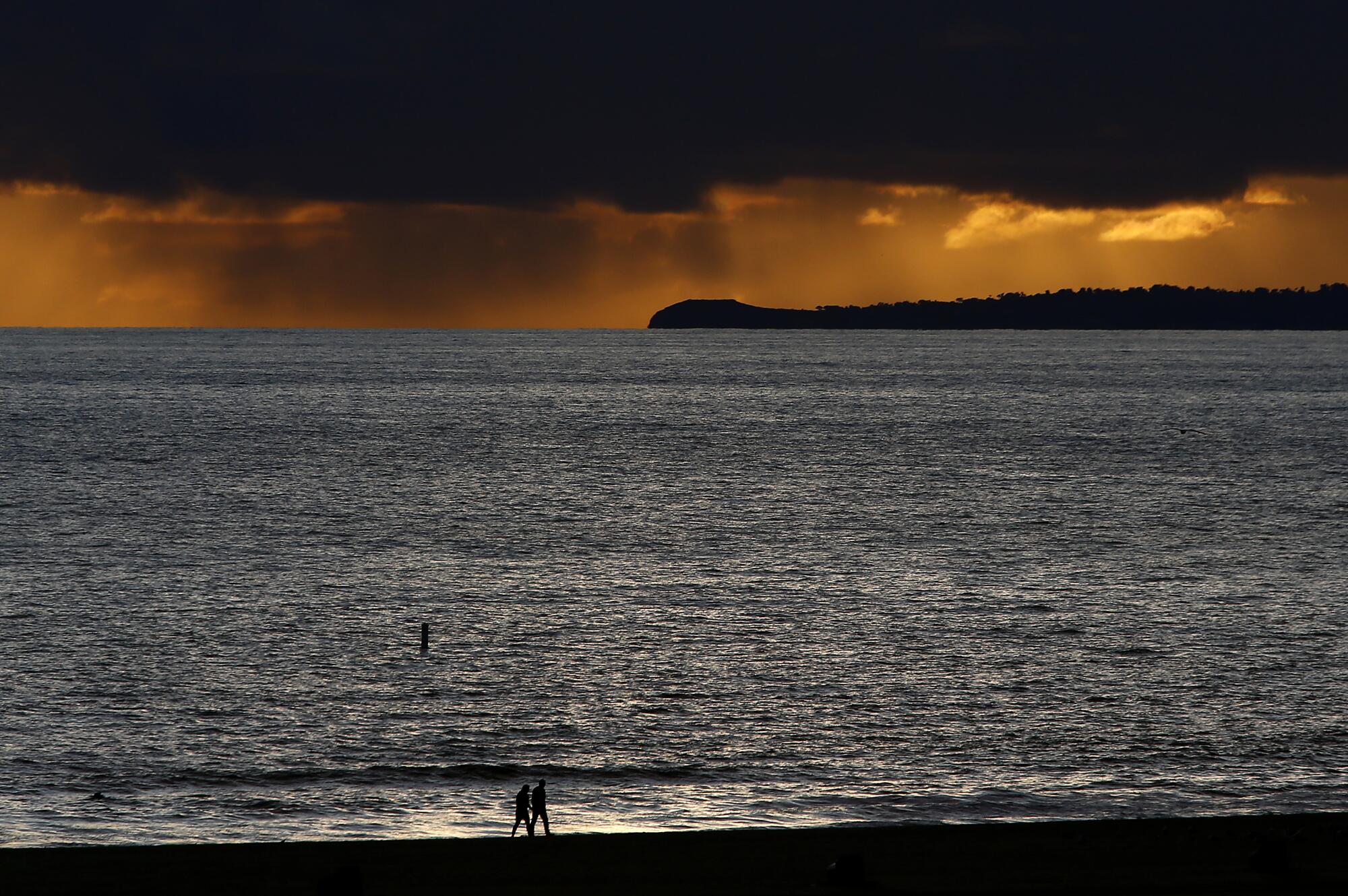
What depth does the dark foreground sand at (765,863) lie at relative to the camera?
3000cm

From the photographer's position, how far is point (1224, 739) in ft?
157

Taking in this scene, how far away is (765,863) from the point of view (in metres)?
32.2

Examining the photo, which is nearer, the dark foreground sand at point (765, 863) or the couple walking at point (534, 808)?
the dark foreground sand at point (765, 863)

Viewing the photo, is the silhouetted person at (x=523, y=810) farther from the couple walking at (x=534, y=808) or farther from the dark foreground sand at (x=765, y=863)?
the dark foreground sand at (x=765, y=863)

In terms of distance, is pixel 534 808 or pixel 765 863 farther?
pixel 534 808

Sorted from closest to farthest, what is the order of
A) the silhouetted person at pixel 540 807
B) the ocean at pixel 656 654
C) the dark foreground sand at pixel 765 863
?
the dark foreground sand at pixel 765 863 → the silhouetted person at pixel 540 807 → the ocean at pixel 656 654

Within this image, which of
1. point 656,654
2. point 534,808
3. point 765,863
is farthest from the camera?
point 656,654

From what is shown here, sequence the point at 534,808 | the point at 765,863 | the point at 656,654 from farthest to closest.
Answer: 1. the point at 656,654
2. the point at 534,808
3. the point at 765,863

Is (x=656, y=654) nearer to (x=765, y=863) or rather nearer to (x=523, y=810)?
(x=523, y=810)

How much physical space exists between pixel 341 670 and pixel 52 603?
66.2 feet

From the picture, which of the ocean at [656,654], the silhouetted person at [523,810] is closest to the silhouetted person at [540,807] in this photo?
the silhouetted person at [523,810]

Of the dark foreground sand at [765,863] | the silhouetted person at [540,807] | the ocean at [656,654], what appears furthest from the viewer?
the ocean at [656,654]

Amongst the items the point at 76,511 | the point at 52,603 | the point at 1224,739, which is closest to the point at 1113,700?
the point at 1224,739

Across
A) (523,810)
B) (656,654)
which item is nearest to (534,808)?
(523,810)
